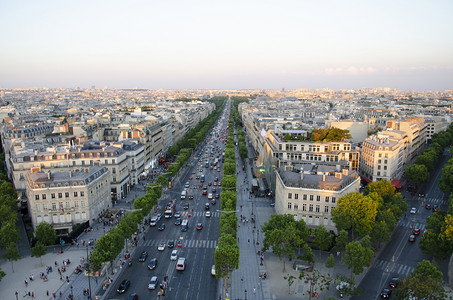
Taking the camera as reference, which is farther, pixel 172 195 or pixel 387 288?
pixel 172 195

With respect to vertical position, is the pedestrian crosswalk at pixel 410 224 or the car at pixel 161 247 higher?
the car at pixel 161 247

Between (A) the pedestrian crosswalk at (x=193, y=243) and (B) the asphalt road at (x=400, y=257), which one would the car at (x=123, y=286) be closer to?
(A) the pedestrian crosswalk at (x=193, y=243)

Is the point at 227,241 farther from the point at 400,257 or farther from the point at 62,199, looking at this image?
the point at 62,199

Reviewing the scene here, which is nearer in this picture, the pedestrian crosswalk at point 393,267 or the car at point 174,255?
the pedestrian crosswalk at point 393,267

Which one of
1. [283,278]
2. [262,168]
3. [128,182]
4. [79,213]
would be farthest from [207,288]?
[262,168]

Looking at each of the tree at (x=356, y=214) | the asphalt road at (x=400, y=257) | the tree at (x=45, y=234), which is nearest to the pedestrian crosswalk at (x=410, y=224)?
the asphalt road at (x=400, y=257)

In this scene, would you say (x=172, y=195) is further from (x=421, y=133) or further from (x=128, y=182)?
(x=421, y=133)

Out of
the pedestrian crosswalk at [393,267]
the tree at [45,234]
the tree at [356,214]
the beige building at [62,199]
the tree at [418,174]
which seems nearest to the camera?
the pedestrian crosswalk at [393,267]
